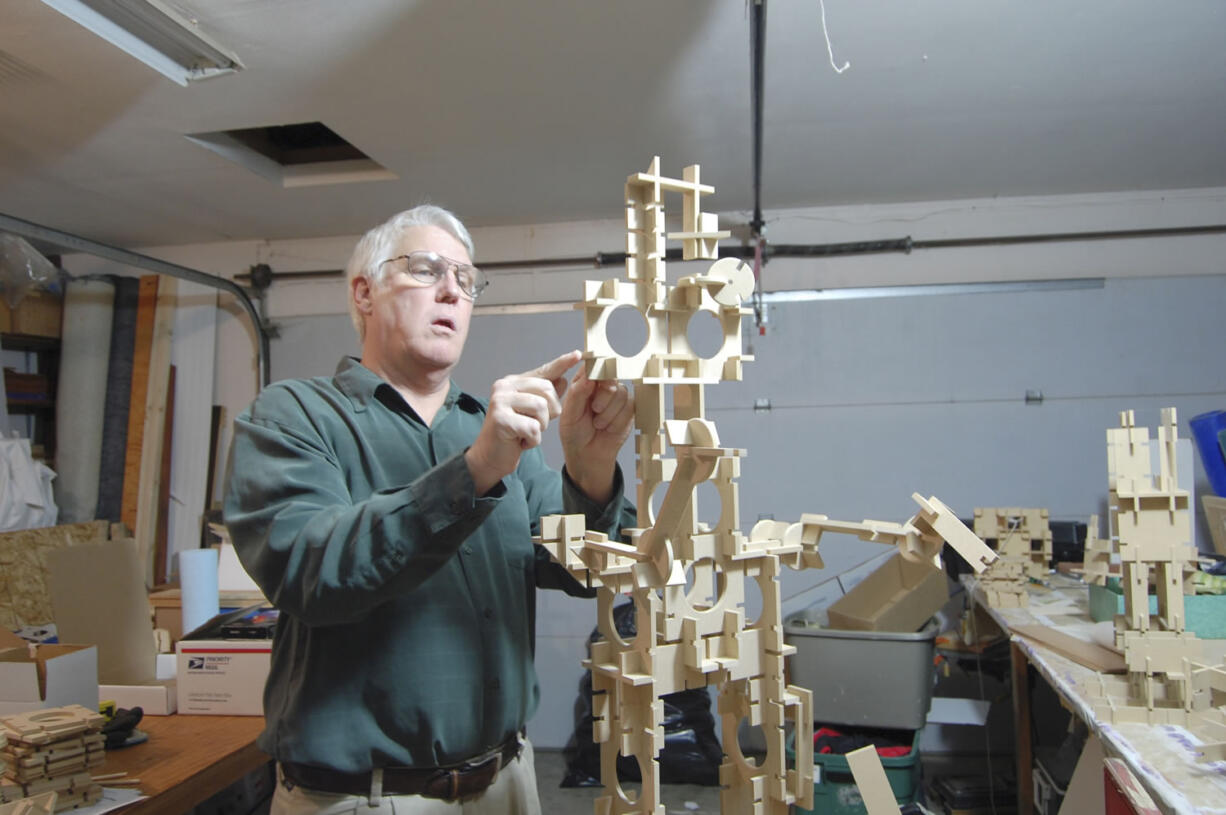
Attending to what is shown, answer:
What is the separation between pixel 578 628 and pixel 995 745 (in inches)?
84.9

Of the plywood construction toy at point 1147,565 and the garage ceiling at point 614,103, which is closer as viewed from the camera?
the plywood construction toy at point 1147,565

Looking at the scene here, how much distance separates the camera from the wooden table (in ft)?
6.13

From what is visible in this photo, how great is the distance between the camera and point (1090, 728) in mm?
2043

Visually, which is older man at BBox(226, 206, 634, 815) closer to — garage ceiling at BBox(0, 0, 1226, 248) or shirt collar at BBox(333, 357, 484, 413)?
shirt collar at BBox(333, 357, 484, 413)

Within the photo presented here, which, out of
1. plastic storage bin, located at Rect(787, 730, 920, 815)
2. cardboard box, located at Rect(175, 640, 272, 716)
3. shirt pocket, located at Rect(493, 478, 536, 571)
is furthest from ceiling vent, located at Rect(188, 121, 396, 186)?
plastic storage bin, located at Rect(787, 730, 920, 815)

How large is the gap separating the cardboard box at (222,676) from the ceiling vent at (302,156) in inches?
85.4

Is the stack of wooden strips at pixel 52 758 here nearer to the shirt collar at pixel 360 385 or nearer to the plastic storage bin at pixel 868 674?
the shirt collar at pixel 360 385

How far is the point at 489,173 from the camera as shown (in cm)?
372

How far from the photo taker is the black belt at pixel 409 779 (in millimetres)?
1333

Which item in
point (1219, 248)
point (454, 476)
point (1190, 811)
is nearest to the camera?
point (454, 476)

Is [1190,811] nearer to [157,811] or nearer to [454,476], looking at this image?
[454,476]

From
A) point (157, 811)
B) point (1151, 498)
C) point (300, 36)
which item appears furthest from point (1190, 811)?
point (300, 36)

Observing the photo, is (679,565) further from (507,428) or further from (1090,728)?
(1090,728)

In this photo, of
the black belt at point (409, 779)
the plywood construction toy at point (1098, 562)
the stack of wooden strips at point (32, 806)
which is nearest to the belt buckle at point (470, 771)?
the black belt at point (409, 779)
